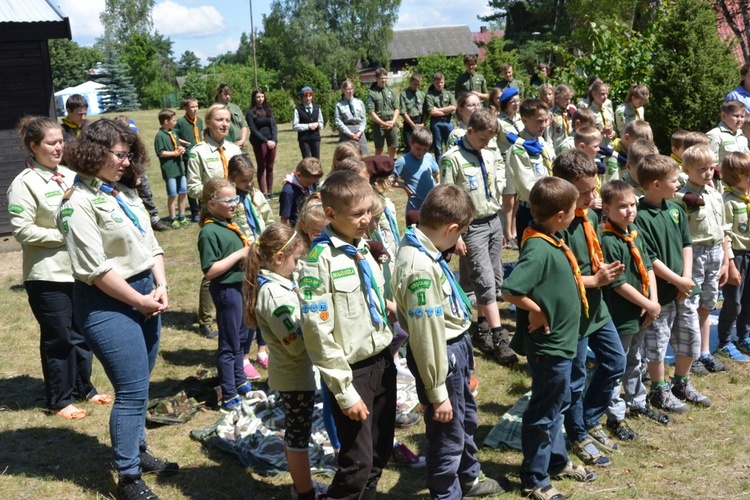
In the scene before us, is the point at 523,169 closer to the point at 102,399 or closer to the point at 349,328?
the point at 349,328

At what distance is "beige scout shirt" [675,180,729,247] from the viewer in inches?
224

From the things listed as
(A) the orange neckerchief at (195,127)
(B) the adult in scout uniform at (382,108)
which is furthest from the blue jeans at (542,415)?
→ (B) the adult in scout uniform at (382,108)

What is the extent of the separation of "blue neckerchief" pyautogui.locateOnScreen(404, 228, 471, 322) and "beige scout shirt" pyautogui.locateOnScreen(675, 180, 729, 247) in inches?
104

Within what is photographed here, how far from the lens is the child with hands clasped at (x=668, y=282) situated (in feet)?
16.4

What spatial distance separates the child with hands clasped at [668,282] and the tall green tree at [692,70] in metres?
7.27

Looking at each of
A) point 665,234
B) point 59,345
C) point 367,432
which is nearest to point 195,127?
point 59,345

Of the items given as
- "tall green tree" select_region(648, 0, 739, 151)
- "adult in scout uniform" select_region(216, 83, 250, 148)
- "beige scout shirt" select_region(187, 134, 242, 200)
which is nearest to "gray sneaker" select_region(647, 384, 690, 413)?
"beige scout shirt" select_region(187, 134, 242, 200)

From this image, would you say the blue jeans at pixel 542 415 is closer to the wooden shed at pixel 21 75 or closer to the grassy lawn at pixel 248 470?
the grassy lawn at pixel 248 470

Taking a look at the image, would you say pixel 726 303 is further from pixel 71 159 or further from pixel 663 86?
pixel 663 86

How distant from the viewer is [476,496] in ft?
13.7

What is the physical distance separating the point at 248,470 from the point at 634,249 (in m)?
2.78

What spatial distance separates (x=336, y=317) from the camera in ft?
11.2

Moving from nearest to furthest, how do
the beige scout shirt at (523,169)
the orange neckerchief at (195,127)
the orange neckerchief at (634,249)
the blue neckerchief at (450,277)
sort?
the blue neckerchief at (450,277) < the orange neckerchief at (634,249) < the beige scout shirt at (523,169) < the orange neckerchief at (195,127)

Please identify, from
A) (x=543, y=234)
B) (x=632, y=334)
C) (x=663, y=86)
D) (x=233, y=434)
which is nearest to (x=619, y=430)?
(x=632, y=334)
